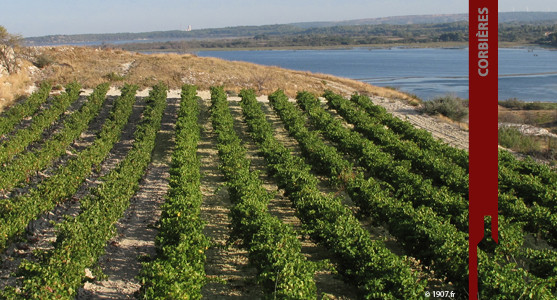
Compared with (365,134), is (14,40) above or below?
above

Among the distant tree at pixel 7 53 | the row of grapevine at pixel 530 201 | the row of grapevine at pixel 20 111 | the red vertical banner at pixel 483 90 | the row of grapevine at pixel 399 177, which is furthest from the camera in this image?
the distant tree at pixel 7 53

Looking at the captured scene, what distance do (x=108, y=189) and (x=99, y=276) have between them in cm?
347

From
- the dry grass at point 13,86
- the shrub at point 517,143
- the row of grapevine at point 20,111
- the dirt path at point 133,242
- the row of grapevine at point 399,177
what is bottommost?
the shrub at point 517,143

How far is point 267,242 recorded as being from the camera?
857 cm

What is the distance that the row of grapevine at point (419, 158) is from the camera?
13086 millimetres

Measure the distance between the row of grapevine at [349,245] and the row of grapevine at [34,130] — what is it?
908 centimetres

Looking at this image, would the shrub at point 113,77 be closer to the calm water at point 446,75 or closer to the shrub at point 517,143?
the shrub at point 517,143

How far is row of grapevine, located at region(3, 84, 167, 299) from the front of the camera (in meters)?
7.16

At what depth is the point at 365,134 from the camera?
19.5 metres

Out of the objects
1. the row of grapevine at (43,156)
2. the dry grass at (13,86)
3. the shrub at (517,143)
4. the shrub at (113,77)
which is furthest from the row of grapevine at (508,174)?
the shrub at (113,77)

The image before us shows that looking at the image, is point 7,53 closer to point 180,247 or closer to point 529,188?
point 180,247

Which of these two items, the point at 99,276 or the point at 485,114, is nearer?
the point at 485,114

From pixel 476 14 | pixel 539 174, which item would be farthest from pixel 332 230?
pixel 539 174

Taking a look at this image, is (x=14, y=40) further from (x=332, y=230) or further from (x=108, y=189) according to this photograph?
(x=332, y=230)
